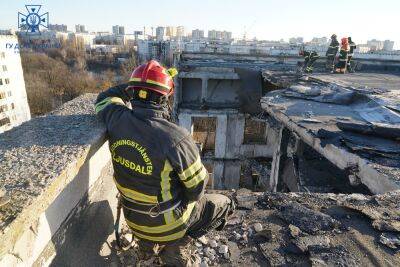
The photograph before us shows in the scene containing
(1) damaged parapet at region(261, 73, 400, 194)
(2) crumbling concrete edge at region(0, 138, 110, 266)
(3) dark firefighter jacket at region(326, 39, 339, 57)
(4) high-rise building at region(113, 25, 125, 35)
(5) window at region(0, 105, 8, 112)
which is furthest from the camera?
(4) high-rise building at region(113, 25, 125, 35)

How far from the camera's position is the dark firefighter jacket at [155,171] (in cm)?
208

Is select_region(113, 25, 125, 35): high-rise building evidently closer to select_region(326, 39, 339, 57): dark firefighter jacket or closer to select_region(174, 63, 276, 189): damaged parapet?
select_region(174, 63, 276, 189): damaged parapet

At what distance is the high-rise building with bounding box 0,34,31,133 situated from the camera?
25984 millimetres

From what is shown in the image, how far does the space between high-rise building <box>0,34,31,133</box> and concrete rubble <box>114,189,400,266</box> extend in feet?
88.8

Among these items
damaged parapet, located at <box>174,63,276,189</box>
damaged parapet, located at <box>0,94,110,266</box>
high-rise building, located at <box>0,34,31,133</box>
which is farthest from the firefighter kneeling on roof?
high-rise building, located at <box>0,34,31,133</box>

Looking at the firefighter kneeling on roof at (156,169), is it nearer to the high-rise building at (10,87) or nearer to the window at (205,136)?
the window at (205,136)

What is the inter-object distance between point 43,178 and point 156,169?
649mm

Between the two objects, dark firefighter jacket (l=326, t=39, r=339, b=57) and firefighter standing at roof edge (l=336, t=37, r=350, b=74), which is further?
→ dark firefighter jacket (l=326, t=39, r=339, b=57)

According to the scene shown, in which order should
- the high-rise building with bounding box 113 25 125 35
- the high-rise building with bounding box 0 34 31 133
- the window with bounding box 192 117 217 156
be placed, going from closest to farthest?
1. the window with bounding box 192 117 217 156
2. the high-rise building with bounding box 0 34 31 133
3. the high-rise building with bounding box 113 25 125 35

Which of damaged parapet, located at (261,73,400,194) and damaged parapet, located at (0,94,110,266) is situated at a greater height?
damaged parapet, located at (0,94,110,266)

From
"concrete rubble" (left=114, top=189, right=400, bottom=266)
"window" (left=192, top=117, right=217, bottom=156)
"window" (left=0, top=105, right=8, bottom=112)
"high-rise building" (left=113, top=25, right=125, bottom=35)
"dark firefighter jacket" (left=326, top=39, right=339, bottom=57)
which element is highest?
"high-rise building" (left=113, top=25, right=125, bottom=35)

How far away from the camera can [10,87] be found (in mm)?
26906

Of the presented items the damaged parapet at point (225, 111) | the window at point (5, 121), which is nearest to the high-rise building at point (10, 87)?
the window at point (5, 121)

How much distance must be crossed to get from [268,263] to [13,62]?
29910mm
